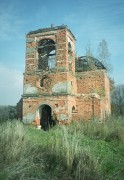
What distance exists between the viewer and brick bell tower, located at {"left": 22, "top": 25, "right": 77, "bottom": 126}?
16906 millimetres

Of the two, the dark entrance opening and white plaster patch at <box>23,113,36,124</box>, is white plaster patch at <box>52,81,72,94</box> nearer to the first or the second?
the dark entrance opening

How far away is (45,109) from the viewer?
1903 centimetres

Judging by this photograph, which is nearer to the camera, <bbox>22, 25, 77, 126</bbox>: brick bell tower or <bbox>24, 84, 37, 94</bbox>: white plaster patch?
<bbox>22, 25, 77, 126</bbox>: brick bell tower

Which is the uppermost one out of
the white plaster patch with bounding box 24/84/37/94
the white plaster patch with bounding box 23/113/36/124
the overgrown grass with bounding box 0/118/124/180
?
the white plaster patch with bounding box 24/84/37/94

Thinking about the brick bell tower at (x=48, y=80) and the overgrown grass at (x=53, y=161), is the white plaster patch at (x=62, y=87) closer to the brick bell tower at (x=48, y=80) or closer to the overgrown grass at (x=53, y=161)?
the brick bell tower at (x=48, y=80)

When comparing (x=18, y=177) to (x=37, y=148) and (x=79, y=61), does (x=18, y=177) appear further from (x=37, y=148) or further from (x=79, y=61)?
(x=79, y=61)

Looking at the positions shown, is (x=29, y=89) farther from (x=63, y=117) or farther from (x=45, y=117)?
(x=63, y=117)

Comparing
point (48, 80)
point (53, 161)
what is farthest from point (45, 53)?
point (53, 161)

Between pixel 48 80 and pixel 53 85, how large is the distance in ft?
2.50

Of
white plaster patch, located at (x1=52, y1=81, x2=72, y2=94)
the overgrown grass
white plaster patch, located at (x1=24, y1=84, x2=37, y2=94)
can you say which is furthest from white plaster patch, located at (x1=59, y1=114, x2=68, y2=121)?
the overgrown grass

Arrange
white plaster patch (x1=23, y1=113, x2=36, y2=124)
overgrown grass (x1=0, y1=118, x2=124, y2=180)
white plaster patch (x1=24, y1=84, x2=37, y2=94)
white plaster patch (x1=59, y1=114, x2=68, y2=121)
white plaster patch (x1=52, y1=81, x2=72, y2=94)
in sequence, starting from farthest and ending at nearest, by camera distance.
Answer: white plaster patch (x1=24, y1=84, x2=37, y2=94), white plaster patch (x1=23, y1=113, x2=36, y2=124), white plaster patch (x1=52, y1=81, x2=72, y2=94), white plaster patch (x1=59, y1=114, x2=68, y2=121), overgrown grass (x1=0, y1=118, x2=124, y2=180)

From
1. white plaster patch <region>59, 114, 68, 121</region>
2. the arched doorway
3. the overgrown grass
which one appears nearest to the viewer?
the overgrown grass

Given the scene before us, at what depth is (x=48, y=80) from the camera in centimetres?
1777

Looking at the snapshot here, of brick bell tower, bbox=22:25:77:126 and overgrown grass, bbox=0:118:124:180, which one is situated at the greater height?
brick bell tower, bbox=22:25:77:126
